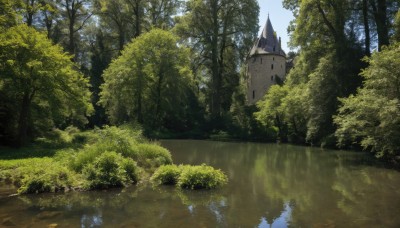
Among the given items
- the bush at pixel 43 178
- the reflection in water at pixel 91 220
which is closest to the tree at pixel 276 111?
the bush at pixel 43 178

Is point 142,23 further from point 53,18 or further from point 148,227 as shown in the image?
point 148,227

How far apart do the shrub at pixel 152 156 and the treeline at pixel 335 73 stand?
10856mm

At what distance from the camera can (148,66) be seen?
1411 inches

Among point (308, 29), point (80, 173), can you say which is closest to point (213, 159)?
point (80, 173)

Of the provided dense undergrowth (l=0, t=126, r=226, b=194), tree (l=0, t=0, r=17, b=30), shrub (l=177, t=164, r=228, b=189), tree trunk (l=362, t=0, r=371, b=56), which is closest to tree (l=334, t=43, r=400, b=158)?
dense undergrowth (l=0, t=126, r=226, b=194)

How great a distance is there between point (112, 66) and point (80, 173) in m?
25.8

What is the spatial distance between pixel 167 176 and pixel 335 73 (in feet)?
66.6

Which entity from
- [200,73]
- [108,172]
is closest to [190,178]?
[108,172]

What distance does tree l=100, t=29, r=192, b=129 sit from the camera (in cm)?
3569

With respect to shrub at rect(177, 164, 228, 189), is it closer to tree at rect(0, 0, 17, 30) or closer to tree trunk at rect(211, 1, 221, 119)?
tree at rect(0, 0, 17, 30)

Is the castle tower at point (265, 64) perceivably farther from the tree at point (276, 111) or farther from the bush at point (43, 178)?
the bush at point (43, 178)

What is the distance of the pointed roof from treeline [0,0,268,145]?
5832 mm

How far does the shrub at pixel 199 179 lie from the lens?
12578 millimetres

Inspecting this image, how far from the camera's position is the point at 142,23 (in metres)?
48.8
